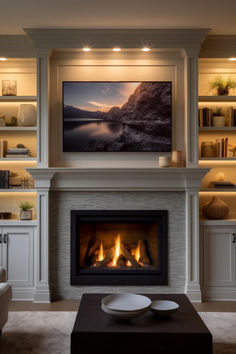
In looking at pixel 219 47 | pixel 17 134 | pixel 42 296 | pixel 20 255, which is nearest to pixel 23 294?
pixel 42 296

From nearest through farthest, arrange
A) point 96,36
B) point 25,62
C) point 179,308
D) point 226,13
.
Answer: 1. point 179,308
2. point 226,13
3. point 96,36
4. point 25,62

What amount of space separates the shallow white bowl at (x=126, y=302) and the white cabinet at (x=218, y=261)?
1626mm

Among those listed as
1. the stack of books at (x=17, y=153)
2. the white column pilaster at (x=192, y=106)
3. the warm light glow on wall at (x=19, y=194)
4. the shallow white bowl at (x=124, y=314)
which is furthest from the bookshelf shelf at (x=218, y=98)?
the shallow white bowl at (x=124, y=314)

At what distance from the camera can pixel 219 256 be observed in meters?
4.11

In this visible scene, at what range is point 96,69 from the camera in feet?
14.0

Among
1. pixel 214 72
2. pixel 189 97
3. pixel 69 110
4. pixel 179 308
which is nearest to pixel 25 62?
pixel 69 110

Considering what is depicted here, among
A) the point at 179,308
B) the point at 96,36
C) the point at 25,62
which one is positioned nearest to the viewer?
the point at 179,308

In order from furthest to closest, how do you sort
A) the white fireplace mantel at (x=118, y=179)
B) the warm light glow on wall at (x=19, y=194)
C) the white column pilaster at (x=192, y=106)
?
the warm light glow on wall at (x=19, y=194) < the white column pilaster at (x=192, y=106) < the white fireplace mantel at (x=118, y=179)

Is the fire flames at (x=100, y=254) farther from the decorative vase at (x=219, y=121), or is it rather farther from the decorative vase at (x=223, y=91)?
the decorative vase at (x=223, y=91)

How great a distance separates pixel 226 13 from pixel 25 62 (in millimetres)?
2202

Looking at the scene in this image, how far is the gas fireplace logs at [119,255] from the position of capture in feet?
14.0

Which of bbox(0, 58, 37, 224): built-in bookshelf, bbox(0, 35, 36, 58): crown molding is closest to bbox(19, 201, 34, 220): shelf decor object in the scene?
bbox(0, 58, 37, 224): built-in bookshelf

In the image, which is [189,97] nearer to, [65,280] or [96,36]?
[96,36]

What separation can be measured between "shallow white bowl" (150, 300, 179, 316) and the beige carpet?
1.95ft
